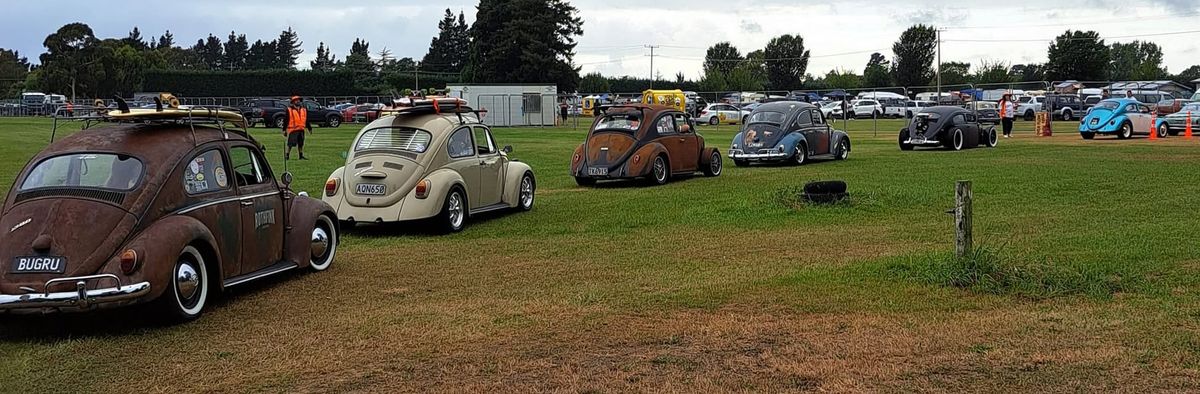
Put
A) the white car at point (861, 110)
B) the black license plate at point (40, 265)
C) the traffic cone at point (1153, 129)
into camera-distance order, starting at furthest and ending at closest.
Answer: the white car at point (861, 110)
the traffic cone at point (1153, 129)
the black license plate at point (40, 265)

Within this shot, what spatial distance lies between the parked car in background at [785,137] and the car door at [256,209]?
632 inches

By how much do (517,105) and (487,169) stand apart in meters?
46.1

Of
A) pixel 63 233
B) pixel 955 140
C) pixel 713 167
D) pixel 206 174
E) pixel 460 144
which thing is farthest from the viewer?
pixel 955 140

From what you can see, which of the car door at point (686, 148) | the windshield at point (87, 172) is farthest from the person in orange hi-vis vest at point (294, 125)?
the windshield at point (87, 172)

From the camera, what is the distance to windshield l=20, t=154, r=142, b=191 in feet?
25.9

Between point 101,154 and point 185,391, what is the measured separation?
→ 2.80 meters

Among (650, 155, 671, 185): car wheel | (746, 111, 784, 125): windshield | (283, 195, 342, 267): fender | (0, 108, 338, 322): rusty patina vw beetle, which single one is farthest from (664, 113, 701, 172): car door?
(0, 108, 338, 322): rusty patina vw beetle

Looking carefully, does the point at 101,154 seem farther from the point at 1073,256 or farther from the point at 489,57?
the point at 489,57

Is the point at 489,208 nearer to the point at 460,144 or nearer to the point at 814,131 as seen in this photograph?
the point at 460,144

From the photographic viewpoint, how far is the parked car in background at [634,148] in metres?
19.4

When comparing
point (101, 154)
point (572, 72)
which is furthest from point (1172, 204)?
point (572, 72)

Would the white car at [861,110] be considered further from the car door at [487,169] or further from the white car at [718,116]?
the car door at [487,169]

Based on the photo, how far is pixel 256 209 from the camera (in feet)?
30.3

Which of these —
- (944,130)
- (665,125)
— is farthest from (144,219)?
(944,130)
